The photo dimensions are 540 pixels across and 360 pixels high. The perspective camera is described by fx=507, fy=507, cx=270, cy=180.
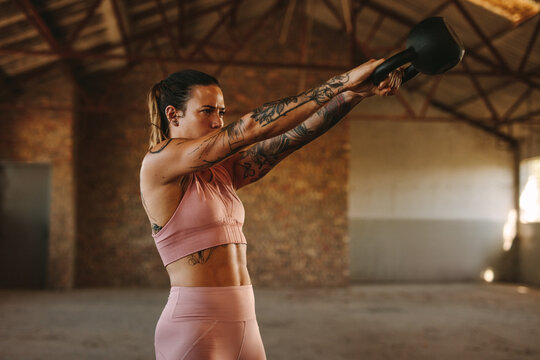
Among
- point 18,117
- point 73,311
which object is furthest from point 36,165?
point 73,311

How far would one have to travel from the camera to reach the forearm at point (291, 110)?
Result: 1.15 meters

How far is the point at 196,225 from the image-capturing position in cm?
131

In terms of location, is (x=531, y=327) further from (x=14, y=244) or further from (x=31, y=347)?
(x=14, y=244)

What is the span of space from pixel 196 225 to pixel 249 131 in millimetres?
298

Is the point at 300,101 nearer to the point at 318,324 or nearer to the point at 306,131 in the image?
the point at 306,131

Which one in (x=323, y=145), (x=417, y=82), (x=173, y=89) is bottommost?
(x=173, y=89)

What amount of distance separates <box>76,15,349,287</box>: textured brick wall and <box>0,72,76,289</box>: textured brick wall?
514 millimetres

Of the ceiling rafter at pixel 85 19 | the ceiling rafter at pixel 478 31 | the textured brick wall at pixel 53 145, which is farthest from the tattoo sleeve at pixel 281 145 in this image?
the textured brick wall at pixel 53 145

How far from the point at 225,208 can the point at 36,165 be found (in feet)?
27.9

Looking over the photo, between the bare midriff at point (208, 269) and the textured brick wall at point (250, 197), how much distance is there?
8.22 metres

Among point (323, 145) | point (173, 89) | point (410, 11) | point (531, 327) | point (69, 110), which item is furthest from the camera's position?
point (323, 145)

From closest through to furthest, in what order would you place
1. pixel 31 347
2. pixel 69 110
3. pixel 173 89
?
pixel 173 89 → pixel 31 347 → pixel 69 110

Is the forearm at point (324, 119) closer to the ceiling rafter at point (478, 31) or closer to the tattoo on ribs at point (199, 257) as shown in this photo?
the tattoo on ribs at point (199, 257)

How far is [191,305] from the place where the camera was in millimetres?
1287
